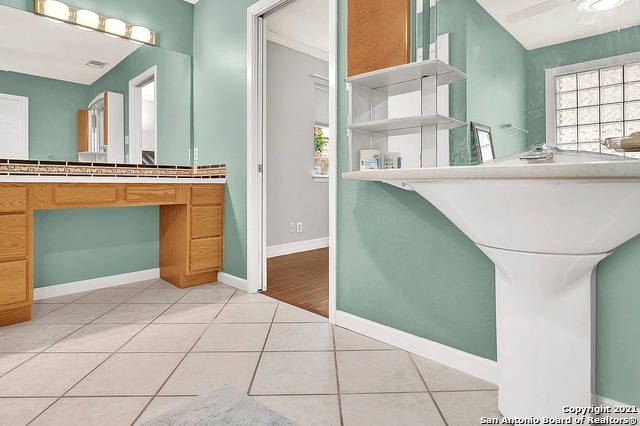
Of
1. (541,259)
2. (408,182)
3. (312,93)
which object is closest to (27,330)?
(408,182)

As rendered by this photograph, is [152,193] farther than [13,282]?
Yes

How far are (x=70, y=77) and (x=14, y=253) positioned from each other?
130 centimetres

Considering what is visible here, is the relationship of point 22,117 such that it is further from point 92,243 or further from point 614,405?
point 614,405

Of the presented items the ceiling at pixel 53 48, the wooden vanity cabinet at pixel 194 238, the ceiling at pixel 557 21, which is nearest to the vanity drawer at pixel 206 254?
the wooden vanity cabinet at pixel 194 238

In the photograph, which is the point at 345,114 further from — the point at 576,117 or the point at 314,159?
the point at 314,159

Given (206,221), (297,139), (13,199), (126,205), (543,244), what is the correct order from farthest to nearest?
(297,139)
(206,221)
(126,205)
(13,199)
(543,244)

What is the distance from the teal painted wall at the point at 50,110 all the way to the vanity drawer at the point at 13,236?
1.89 ft

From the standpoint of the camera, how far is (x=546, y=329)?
1.08 meters

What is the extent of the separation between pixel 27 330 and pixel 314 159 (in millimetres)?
3295

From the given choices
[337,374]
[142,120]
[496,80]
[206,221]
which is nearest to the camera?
[496,80]

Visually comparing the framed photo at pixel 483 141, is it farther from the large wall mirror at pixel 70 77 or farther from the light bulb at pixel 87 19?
the light bulb at pixel 87 19

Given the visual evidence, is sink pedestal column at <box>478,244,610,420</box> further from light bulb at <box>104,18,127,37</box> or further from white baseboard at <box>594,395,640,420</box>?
light bulb at <box>104,18,127,37</box>

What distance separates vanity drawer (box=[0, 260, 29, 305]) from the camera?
6.43ft

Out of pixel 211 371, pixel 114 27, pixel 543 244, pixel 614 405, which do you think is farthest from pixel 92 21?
pixel 614 405
